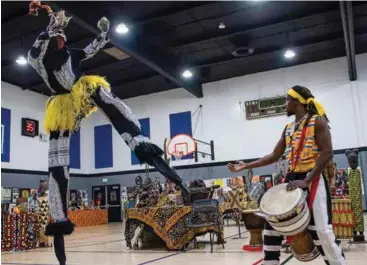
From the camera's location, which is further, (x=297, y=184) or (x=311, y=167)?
(x=311, y=167)

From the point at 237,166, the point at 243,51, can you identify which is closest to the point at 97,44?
the point at 237,166

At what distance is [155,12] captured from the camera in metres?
11.1

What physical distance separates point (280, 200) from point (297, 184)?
16cm

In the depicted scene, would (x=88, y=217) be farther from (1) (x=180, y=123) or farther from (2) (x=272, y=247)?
(2) (x=272, y=247)

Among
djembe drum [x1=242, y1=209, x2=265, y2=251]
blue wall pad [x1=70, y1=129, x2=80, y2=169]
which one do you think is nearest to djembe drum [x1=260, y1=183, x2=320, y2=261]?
djembe drum [x1=242, y1=209, x2=265, y2=251]


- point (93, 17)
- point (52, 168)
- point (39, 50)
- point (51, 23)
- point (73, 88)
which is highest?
point (93, 17)

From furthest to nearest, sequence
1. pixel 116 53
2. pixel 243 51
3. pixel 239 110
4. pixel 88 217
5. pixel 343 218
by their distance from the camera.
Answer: pixel 88 217
pixel 239 110
pixel 243 51
pixel 116 53
pixel 343 218

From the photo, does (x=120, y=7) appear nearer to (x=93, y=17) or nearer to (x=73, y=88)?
(x=93, y=17)

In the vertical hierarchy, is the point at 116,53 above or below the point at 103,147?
above

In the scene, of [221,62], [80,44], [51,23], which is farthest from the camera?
[221,62]

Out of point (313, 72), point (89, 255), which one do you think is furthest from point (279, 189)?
point (313, 72)

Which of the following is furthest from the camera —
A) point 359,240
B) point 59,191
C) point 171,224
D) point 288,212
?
point 171,224

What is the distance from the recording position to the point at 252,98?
16766mm

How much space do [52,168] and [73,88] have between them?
695 millimetres
